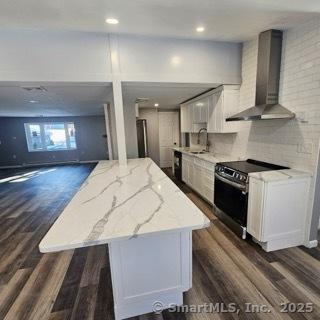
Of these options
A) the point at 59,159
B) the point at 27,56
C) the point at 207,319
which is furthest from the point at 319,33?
the point at 59,159

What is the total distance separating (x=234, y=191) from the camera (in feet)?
8.80

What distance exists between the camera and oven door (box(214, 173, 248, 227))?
98.9 inches

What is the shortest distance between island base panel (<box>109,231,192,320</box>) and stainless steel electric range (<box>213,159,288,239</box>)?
1.31 metres

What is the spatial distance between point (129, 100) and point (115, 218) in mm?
3414

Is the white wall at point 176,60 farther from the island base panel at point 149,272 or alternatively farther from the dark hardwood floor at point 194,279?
the dark hardwood floor at point 194,279

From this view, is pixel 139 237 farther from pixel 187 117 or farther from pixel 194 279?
pixel 187 117

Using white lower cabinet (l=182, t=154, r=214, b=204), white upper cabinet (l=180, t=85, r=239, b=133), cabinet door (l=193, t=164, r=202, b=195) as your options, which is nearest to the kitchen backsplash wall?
white upper cabinet (l=180, t=85, r=239, b=133)

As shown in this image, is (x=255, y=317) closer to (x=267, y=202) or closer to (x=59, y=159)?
(x=267, y=202)

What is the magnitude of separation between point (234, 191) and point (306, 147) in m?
1.01

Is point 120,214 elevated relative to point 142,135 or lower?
lower

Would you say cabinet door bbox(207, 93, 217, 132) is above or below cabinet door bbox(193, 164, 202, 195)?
above

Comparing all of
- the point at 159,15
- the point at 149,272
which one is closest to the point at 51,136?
the point at 159,15

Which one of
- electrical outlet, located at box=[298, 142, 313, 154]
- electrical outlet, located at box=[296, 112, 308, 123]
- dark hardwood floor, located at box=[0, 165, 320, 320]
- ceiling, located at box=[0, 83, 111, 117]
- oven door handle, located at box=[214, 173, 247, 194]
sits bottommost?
dark hardwood floor, located at box=[0, 165, 320, 320]

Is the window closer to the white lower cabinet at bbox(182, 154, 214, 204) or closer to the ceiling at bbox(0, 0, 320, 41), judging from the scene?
the white lower cabinet at bbox(182, 154, 214, 204)
